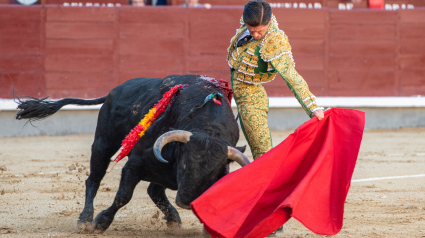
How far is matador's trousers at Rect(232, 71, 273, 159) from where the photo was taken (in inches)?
109

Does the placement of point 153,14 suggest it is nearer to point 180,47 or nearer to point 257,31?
point 180,47

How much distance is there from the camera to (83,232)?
109 inches

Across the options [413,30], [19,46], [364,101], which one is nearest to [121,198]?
[19,46]

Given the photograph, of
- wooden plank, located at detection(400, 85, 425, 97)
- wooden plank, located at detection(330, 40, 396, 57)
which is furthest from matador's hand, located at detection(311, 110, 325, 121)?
wooden plank, located at detection(400, 85, 425, 97)

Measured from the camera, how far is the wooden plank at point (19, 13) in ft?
22.3

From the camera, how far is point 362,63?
773 cm

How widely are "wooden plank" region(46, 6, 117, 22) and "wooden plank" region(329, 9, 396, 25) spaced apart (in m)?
3.12

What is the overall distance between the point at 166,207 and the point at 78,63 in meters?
4.51

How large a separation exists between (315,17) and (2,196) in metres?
5.23

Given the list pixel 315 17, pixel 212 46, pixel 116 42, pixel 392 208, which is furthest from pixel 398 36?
pixel 392 208

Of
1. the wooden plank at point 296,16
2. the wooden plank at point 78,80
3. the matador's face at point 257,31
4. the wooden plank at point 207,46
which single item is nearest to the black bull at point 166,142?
the matador's face at point 257,31

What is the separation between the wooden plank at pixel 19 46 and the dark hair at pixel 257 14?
203 inches

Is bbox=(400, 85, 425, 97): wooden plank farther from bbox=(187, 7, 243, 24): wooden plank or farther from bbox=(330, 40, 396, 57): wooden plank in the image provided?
bbox=(187, 7, 243, 24): wooden plank

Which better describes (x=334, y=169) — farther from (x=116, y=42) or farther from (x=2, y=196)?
(x=116, y=42)
